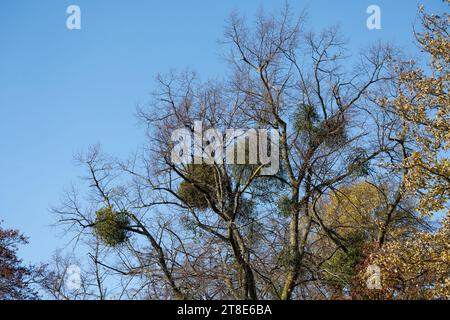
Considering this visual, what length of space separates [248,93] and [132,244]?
3762 mm

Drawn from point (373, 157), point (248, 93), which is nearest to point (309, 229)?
point (373, 157)

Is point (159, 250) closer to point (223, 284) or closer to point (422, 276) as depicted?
point (223, 284)

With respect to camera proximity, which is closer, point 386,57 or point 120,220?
point 120,220

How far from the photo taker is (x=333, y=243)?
15.5 meters

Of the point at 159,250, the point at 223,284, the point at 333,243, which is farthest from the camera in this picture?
the point at 333,243

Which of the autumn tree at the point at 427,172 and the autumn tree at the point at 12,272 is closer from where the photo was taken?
Answer: the autumn tree at the point at 427,172

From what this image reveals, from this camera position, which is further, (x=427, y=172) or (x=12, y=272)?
(x=12, y=272)

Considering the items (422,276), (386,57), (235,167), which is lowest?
(422,276)

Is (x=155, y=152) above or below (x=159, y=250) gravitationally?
above

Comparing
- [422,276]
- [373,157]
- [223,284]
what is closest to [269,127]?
[373,157]

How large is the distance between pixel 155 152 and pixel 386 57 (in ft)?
17.1

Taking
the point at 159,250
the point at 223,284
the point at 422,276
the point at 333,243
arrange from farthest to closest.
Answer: the point at 333,243 < the point at 159,250 < the point at 223,284 < the point at 422,276

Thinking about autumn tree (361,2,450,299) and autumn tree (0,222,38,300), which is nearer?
autumn tree (361,2,450,299)

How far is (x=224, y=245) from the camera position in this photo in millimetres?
13578
